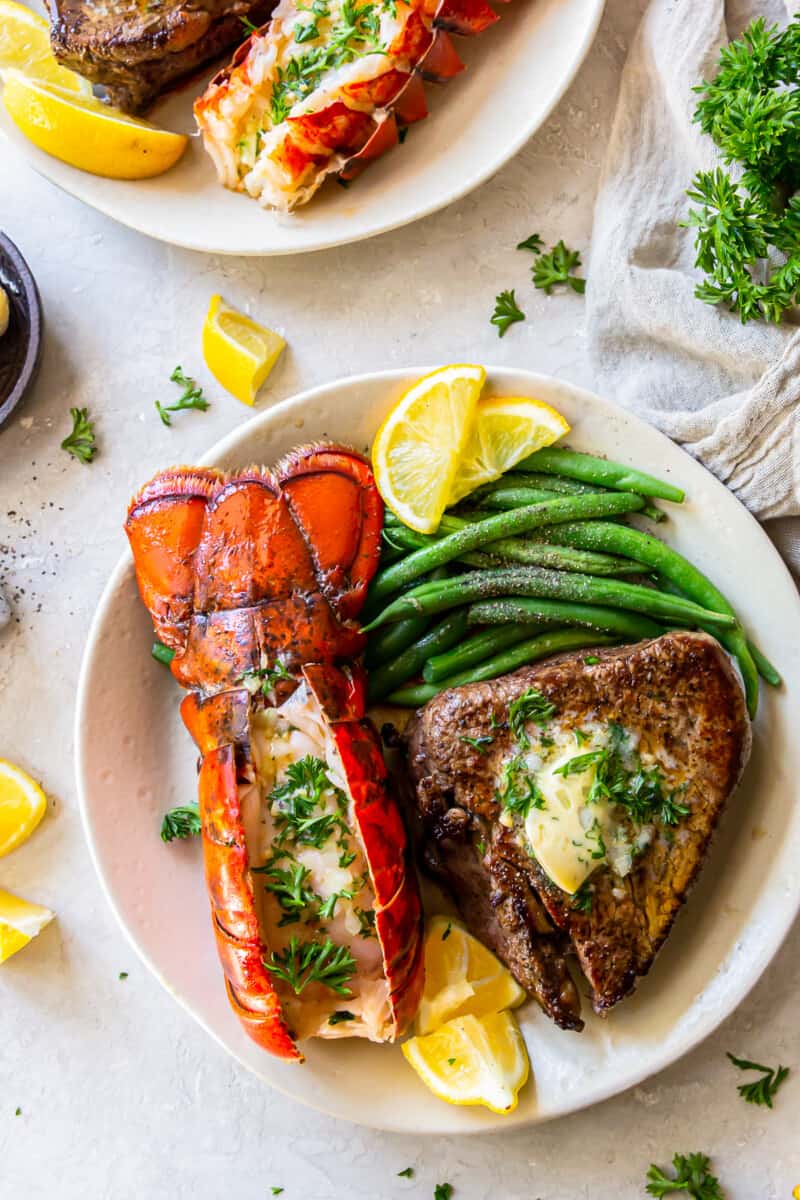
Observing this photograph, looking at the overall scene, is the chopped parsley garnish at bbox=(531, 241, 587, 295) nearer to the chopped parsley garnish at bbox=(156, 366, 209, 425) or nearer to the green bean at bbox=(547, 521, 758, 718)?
the green bean at bbox=(547, 521, 758, 718)

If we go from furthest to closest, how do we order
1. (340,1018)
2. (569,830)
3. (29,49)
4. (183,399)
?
(183,399)
(29,49)
(340,1018)
(569,830)

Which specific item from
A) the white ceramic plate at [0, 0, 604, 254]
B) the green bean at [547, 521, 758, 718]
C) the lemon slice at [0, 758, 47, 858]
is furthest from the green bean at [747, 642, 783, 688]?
the lemon slice at [0, 758, 47, 858]

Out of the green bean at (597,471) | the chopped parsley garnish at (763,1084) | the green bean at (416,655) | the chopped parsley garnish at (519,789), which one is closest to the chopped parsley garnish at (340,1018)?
the chopped parsley garnish at (519,789)

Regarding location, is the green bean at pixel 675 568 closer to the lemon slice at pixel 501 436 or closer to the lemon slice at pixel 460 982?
the lemon slice at pixel 501 436

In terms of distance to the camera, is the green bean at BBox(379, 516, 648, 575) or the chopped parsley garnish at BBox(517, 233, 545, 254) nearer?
the green bean at BBox(379, 516, 648, 575)

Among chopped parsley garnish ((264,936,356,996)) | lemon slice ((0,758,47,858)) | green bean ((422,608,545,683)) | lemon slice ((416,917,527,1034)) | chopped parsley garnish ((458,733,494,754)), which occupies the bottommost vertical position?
lemon slice ((416,917,527,1034))

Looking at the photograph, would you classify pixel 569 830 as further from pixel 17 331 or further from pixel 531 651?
pixel 17 331

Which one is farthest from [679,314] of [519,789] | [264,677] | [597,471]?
[264,677]
